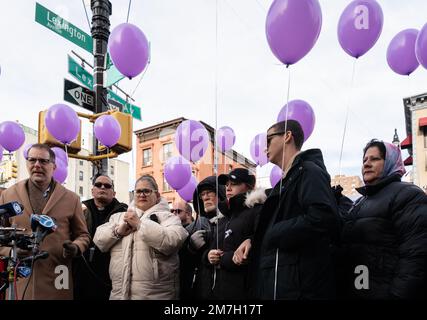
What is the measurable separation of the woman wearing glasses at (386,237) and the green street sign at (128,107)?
556 cm

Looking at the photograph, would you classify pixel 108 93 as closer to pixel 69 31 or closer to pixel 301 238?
pixel 69 31

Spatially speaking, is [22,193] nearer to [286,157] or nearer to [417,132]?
[286,157]

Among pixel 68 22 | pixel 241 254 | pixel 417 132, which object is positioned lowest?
pixel 241 254

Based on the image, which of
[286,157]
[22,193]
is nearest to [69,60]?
[22,193]

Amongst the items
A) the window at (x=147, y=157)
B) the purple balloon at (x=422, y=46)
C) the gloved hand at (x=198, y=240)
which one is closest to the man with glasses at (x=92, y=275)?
the gloved hand at (x=198, y=240)

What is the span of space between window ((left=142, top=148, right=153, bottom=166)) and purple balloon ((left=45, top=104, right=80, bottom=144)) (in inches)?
1146

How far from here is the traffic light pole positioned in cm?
694

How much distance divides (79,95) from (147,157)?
3010 centimetres

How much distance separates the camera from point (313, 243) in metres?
2.53

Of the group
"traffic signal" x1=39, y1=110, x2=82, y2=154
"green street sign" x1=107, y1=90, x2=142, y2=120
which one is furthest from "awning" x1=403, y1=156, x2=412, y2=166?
"traffic signal" x1=39, y1=110, x2=82, y2=154

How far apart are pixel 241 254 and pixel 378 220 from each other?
940mm

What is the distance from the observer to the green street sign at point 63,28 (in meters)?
6.08

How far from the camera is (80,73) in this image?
277 inches

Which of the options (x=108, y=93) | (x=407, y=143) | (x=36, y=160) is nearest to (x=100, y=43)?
(x=108, y=93)
